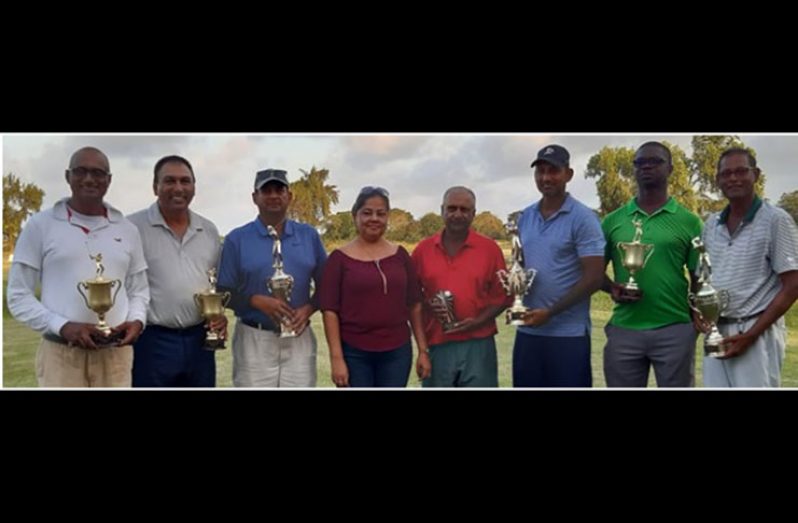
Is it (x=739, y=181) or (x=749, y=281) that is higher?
(x=739, y=181)

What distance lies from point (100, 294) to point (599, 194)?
312 cm

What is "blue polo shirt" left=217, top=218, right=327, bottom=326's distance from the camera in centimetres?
626

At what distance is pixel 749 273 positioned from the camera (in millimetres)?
6211

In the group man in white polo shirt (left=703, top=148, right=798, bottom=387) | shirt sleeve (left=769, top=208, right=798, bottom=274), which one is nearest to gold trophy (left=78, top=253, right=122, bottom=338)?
man in white polo shirt (left=703, top=148, right=798, bottom=387)

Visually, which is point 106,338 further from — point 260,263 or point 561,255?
point 561,255

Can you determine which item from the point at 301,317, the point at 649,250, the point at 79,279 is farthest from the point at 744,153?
the point at 79,279

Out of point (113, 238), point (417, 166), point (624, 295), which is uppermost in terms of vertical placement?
point (417, 166)

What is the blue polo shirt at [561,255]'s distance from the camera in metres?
6.25

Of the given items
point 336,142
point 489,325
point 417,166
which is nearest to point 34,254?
point 336,142

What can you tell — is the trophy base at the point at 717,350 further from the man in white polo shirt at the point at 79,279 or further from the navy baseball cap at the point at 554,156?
the man in white polo shirt at the point at 79,279

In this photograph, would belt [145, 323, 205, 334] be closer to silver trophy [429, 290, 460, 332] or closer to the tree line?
the tree line

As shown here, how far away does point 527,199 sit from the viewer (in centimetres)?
635

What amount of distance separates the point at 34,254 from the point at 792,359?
4.72 m

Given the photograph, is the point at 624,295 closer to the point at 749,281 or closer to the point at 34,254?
the point at 749,281
